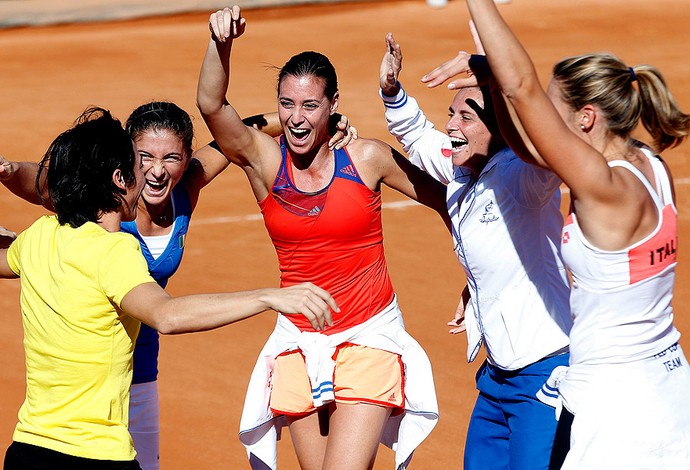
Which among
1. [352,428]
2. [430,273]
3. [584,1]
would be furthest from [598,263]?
[584,1]

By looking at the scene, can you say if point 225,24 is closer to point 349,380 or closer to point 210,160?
point 210,160

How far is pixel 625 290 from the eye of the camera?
4.20 m

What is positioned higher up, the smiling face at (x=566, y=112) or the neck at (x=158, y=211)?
the smiling face at (x=566, y=112)

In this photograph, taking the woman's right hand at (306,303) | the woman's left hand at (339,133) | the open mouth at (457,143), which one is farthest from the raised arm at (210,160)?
the woman's right hand at (306,303)

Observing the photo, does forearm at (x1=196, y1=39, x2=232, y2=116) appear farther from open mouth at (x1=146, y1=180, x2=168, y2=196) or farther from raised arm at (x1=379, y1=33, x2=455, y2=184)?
raised arm at (x1=379, y1=33, x2=455, y2=184)

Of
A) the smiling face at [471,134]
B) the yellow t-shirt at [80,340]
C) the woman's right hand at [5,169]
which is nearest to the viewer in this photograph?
the yellow t-shirt at [80,340]

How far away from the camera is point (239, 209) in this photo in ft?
41.4

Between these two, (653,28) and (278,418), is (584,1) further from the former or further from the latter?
(278,418)

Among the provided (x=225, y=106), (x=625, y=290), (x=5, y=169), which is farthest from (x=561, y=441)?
(x=5, y=169)

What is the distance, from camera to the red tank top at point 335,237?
566 centimetres

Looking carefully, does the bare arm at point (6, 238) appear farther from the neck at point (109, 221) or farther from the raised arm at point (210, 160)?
the raised arm at point (210, 160)

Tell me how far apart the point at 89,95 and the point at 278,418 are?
1153 cm

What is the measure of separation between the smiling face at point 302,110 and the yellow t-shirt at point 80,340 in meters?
1.50

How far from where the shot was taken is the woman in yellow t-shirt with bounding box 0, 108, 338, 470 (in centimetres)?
429
